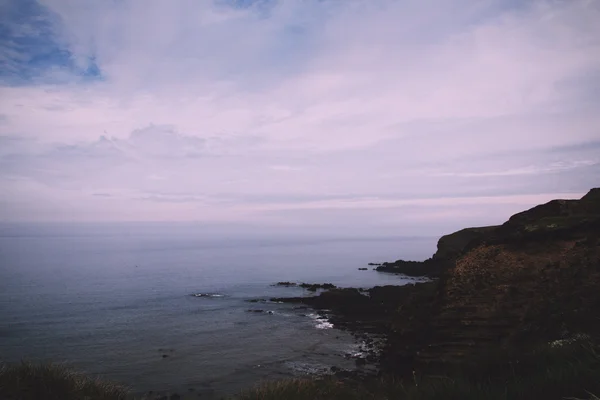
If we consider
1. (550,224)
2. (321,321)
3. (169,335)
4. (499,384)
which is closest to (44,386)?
(499,384)

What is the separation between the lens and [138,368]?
25.5 m

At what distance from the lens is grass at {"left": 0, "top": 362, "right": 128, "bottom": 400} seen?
710 centimetres

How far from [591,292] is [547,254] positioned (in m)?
4.38

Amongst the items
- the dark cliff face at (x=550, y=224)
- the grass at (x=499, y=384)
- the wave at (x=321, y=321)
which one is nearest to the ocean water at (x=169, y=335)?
the wave at (x=321, y=321)

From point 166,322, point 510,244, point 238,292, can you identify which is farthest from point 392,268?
point 510,244

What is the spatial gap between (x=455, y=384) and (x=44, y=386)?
8.25 metres

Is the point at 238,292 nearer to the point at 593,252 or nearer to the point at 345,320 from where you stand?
the point at 345,320

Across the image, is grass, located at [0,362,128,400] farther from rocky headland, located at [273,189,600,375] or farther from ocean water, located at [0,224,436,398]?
rocky headland, located at [273,189,600,375]

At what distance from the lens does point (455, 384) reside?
6508 mm

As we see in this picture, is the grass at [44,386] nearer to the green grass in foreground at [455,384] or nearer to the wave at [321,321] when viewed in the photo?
the green grass in foreground at [455,384]

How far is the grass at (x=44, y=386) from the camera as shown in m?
7.10

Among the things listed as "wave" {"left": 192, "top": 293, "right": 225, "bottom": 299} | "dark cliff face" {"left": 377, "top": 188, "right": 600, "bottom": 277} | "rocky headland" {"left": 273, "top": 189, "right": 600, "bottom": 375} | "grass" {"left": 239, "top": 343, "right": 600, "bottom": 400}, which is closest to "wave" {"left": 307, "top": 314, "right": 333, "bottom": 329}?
"rocky headland" {"left": 273, "top": 189, "right": 600, "bottom": 375}

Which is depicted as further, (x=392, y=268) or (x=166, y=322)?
(x=392, y=268)

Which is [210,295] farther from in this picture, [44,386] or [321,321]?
[44,386]
